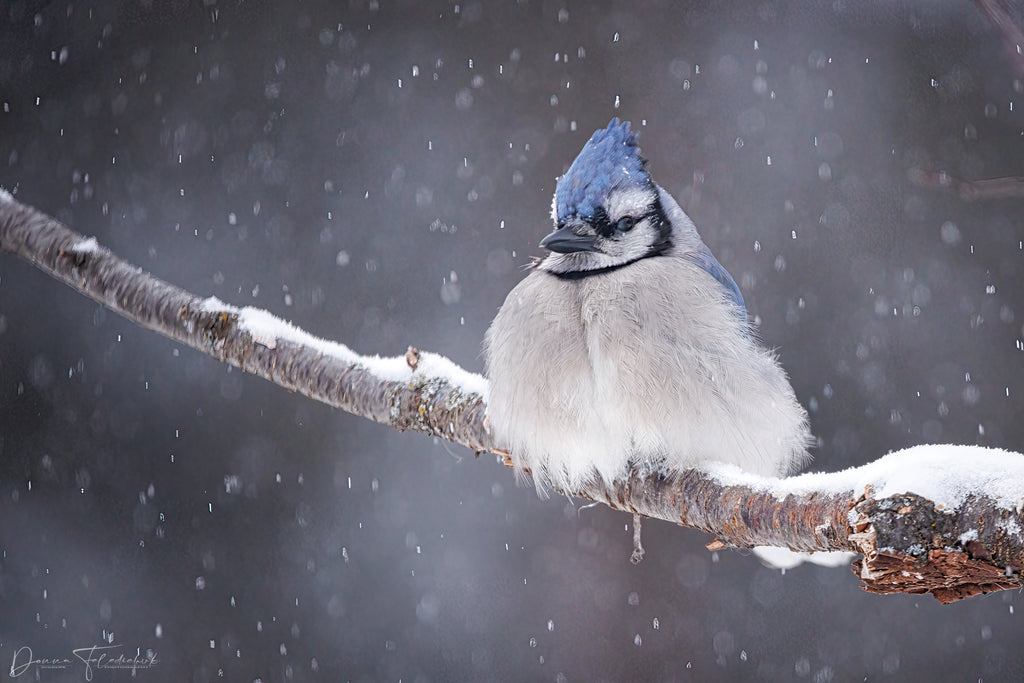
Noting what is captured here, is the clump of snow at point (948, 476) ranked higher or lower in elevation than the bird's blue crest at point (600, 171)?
lower

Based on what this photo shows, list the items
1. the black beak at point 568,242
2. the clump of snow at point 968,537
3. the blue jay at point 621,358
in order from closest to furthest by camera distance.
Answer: the clump of snow at point 968,537 < the blue jay at point 621,358 < the black beak at point 568,242

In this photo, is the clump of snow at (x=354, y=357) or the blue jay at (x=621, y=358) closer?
the blue jay at (x=621, y=358)

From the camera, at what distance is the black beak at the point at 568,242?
1.72m

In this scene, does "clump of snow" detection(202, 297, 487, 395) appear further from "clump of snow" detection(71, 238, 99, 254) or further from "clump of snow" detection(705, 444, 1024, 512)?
"clump of snow" detection(705, 444, 1024, 512)

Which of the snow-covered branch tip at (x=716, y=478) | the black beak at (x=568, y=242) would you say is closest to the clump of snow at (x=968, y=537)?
the snow-covered branch tip at (x=716, y=478)

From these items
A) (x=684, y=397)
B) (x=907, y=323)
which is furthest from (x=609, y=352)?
(x=907, y=323)

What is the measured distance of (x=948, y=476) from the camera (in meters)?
0.97

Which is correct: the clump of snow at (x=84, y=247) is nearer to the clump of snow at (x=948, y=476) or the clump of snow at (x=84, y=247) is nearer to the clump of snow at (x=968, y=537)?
the clump of snow at (x=948, y=476)

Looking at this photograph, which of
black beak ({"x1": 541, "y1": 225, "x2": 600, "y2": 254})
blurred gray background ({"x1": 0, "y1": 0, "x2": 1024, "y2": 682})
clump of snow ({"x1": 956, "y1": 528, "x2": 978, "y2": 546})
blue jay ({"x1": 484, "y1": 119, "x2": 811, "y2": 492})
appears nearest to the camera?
clump of snow ({"x1": 956, "y1": 528, "x2": 978, "y2": 546})

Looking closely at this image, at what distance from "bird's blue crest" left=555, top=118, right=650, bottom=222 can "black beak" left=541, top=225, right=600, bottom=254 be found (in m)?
0.04

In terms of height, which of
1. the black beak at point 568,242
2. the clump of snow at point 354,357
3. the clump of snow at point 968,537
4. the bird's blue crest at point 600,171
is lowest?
the clump of snow at point 968,537

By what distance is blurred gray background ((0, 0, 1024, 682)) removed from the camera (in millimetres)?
3180

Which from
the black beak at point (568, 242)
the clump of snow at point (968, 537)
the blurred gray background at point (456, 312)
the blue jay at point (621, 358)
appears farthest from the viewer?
the blurred gray background at point (456, 312)

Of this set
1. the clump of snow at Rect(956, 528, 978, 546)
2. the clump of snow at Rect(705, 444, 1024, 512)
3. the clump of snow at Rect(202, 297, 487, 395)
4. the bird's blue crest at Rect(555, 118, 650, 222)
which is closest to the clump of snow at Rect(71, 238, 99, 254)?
the clump of snow at Rect(202, 297, 487, 395)
